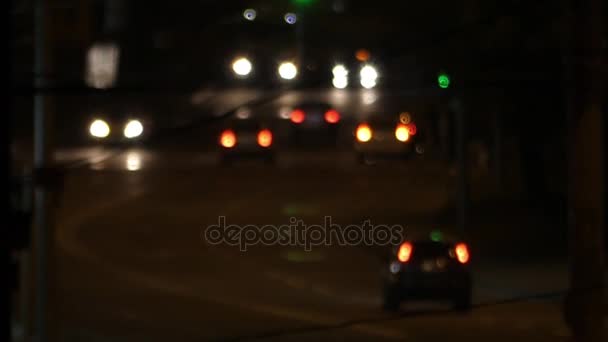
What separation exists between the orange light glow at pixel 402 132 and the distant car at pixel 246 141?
12.4 feet

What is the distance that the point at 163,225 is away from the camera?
108 ft

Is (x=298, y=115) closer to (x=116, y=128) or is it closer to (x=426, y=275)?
(x=116, y=128)

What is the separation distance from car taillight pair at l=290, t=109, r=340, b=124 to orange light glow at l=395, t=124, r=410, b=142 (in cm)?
346

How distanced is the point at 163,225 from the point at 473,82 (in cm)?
2346

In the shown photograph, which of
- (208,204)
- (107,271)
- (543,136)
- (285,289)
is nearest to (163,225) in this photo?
(208,204)

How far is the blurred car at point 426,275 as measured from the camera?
20.4 m

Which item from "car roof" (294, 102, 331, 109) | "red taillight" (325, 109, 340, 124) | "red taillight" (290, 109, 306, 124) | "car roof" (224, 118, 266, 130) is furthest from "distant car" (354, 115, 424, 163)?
"car roof" (224, 118, 266, 130)

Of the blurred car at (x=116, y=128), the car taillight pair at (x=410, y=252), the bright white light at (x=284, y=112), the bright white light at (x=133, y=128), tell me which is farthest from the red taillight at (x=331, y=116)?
the car taillight pair at (x=410, y=252)

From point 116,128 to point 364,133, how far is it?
712 centimetres

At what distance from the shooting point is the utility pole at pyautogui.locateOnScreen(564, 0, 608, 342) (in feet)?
35.9

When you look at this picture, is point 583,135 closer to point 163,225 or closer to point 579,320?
point 579,320

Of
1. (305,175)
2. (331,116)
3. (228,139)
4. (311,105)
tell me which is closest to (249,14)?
(228,139)

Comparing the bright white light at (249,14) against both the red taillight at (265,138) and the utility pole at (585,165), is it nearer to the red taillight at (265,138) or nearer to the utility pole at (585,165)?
the utility pole at (585,165)

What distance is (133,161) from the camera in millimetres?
45531
